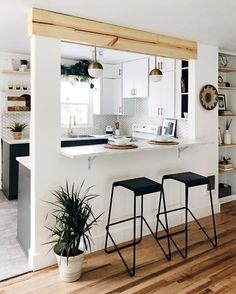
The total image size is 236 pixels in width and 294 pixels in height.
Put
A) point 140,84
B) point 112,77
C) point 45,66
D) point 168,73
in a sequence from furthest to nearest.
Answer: point 112,77 < point 140,84 < point 168,73 < point 45,66

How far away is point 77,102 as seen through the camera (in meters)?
5.70

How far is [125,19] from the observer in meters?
2.86

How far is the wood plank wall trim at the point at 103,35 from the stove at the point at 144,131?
1.60 meters

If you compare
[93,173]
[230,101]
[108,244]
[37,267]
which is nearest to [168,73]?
[230,101]

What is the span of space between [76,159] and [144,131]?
2623 millimetres

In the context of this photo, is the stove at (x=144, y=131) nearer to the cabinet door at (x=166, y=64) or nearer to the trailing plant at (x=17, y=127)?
the cabinet door at (x=166, y=64)

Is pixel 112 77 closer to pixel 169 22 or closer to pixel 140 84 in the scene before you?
pixel 140 84

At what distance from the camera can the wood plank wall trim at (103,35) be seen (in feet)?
8.54

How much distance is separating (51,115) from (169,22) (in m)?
1.46

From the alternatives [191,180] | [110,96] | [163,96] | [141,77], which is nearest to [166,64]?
[163,96]

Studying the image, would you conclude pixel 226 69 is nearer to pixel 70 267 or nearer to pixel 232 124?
pixel 232 124

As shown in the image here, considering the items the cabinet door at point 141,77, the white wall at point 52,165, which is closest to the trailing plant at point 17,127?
the cabinet door at point 141,77

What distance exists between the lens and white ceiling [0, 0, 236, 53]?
2.47 metres

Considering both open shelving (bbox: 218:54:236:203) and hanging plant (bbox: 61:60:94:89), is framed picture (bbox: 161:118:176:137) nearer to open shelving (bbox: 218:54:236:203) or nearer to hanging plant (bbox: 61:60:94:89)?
open shelving (bbox: 218:54:236:203)
